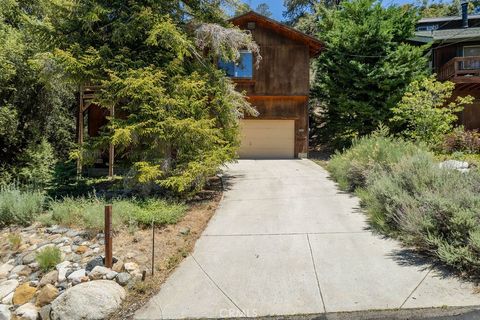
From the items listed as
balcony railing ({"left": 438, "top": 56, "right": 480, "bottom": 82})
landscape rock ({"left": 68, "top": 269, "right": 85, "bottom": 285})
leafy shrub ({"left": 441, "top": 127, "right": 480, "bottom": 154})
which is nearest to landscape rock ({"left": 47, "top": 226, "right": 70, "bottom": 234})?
landscape rock ({"left": 68, "top": 269, "right": 85, "bottom": 285})

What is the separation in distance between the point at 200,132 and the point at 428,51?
1699cm

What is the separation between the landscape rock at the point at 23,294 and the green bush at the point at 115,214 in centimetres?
147

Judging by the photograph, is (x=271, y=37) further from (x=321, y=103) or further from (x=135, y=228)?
(x=135, y=228)

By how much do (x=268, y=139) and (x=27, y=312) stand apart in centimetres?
1356

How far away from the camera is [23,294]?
193 inches

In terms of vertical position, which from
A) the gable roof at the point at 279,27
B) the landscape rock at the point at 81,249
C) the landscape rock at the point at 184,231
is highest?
the gable roof at the point at 279,27

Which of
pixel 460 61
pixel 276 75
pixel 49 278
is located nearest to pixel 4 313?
pixel 49 278

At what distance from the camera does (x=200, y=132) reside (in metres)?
8.00

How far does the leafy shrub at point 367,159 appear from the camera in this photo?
336 inches

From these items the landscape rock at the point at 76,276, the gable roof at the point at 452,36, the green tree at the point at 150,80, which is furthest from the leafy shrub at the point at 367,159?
the gable roof at the point at 452,36

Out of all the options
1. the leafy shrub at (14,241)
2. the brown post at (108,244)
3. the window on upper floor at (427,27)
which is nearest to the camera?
the brown post at (108,244)

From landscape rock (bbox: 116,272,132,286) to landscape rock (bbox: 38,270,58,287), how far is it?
930 mm

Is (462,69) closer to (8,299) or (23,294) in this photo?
(23,294)

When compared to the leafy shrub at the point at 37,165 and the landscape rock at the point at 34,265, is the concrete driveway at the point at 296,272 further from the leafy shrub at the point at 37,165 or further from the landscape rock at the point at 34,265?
the leafy shrub at the point at 37,165
